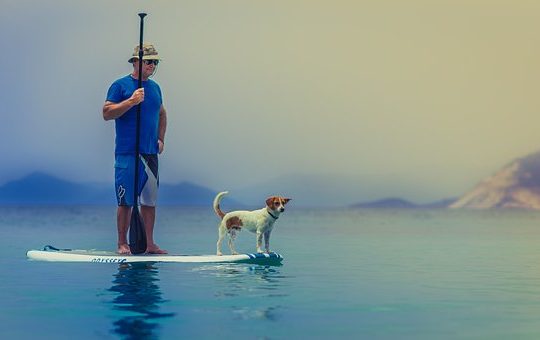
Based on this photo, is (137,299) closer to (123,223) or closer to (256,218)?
(256,218)

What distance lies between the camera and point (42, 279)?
13.9 metres

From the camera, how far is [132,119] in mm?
15414

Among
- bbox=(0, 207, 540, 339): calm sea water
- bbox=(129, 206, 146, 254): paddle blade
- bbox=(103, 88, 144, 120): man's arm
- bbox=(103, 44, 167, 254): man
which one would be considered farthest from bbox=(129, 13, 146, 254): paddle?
bbox=(0, 207, 540, 339): calm sea water

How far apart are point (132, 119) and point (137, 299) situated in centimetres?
468

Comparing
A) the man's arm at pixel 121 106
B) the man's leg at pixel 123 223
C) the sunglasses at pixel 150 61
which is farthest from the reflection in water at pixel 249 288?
the sunglasses at pixel 150 61

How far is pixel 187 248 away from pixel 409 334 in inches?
630

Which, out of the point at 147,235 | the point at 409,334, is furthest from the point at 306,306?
the point at 147,235

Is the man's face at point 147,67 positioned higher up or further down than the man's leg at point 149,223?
higher up

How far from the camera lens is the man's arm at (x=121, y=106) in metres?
14.9

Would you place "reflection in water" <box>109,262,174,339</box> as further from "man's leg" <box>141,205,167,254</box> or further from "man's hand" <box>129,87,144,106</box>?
"man's hand" <box>129,87,144,106</box>

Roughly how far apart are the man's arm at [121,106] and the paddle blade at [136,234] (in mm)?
1462

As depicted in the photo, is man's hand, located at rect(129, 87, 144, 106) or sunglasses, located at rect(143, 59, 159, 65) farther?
sunglasses, located at rect(143, 59, 159, 65)

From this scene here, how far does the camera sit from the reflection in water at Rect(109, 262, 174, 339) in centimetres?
906

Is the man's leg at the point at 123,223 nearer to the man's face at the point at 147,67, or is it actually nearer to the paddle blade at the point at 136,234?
the paddle blade at the point at 136,234
